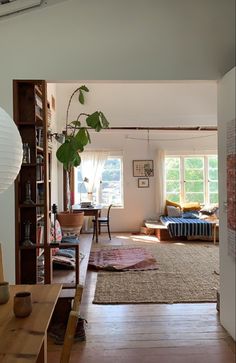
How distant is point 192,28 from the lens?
10.3ft

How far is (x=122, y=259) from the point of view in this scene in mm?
5836

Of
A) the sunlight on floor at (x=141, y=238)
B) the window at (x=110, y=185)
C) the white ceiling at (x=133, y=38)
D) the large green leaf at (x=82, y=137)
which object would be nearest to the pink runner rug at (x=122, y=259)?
the sunlight on floor at (x=141, y=238)

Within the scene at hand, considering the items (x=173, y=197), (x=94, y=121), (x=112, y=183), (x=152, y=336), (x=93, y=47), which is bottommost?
(x=152, y=336)

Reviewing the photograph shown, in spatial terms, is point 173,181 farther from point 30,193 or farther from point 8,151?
point 8,151

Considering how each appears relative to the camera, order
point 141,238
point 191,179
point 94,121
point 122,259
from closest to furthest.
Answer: point 94,121, point 122,259, point 141,238, point 191,179

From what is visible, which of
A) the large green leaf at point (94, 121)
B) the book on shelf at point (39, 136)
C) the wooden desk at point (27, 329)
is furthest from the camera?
the large green leaf at point (94, 121)

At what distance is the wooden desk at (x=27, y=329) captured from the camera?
4.27ft

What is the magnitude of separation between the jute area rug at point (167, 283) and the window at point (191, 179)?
288 centimetres

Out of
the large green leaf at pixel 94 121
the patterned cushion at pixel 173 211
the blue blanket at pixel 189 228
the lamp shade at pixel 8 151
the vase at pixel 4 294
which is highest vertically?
the large green leaf at pixel 94 121

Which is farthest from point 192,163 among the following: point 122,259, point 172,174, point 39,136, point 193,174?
point 39,136

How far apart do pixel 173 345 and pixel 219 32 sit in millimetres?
2699

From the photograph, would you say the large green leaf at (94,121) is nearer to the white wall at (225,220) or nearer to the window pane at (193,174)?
the white wall at (225,220)

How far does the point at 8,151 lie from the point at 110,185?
745 cm

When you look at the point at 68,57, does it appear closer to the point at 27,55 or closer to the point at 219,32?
the point at 27,55
